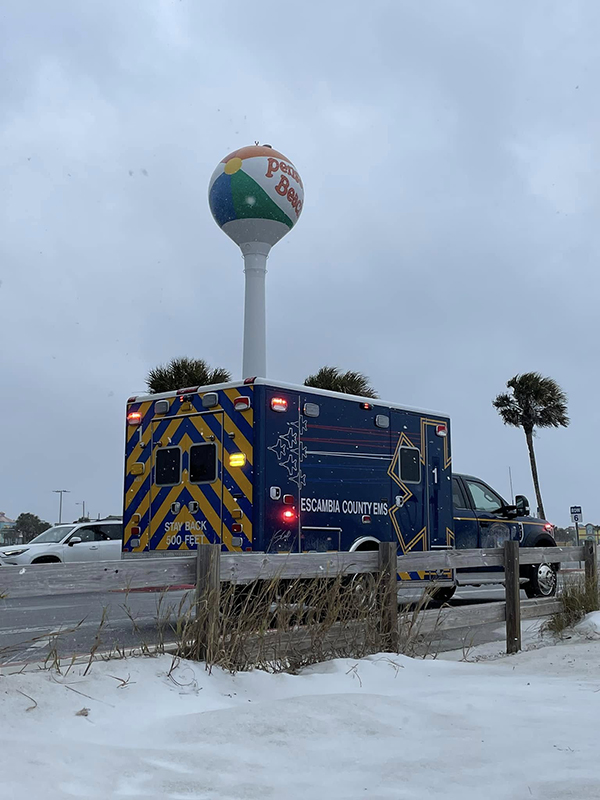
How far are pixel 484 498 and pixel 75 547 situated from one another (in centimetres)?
849

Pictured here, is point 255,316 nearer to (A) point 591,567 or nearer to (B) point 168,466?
(B) point 168,466

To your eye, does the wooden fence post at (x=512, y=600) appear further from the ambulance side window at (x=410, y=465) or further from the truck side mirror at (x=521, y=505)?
the truck side mirror at (x=521, y=505)

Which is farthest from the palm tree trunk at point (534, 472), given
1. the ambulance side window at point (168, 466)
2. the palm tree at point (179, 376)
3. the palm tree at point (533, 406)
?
the ambulance side window at point (168, 466)

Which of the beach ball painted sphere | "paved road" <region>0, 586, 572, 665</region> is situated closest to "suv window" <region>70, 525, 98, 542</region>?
"paved road" <region>0, 586, 572, 665</region>

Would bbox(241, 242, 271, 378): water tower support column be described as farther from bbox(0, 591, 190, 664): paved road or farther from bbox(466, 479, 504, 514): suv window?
bbox(0, 591, 190, 664): paved road

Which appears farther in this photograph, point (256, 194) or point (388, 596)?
point (256, 194)

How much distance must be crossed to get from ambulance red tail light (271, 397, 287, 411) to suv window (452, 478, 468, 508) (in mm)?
4302

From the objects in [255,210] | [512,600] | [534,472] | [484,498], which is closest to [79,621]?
[512,600]

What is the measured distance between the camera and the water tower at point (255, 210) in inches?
885

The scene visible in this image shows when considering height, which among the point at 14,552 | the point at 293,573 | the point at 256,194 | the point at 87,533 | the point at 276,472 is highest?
the point at 256,194

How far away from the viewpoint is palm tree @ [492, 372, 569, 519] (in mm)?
40344

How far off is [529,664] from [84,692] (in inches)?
146

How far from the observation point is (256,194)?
22609 millimetres

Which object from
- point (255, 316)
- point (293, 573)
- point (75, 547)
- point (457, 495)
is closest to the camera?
point (293, 573)
